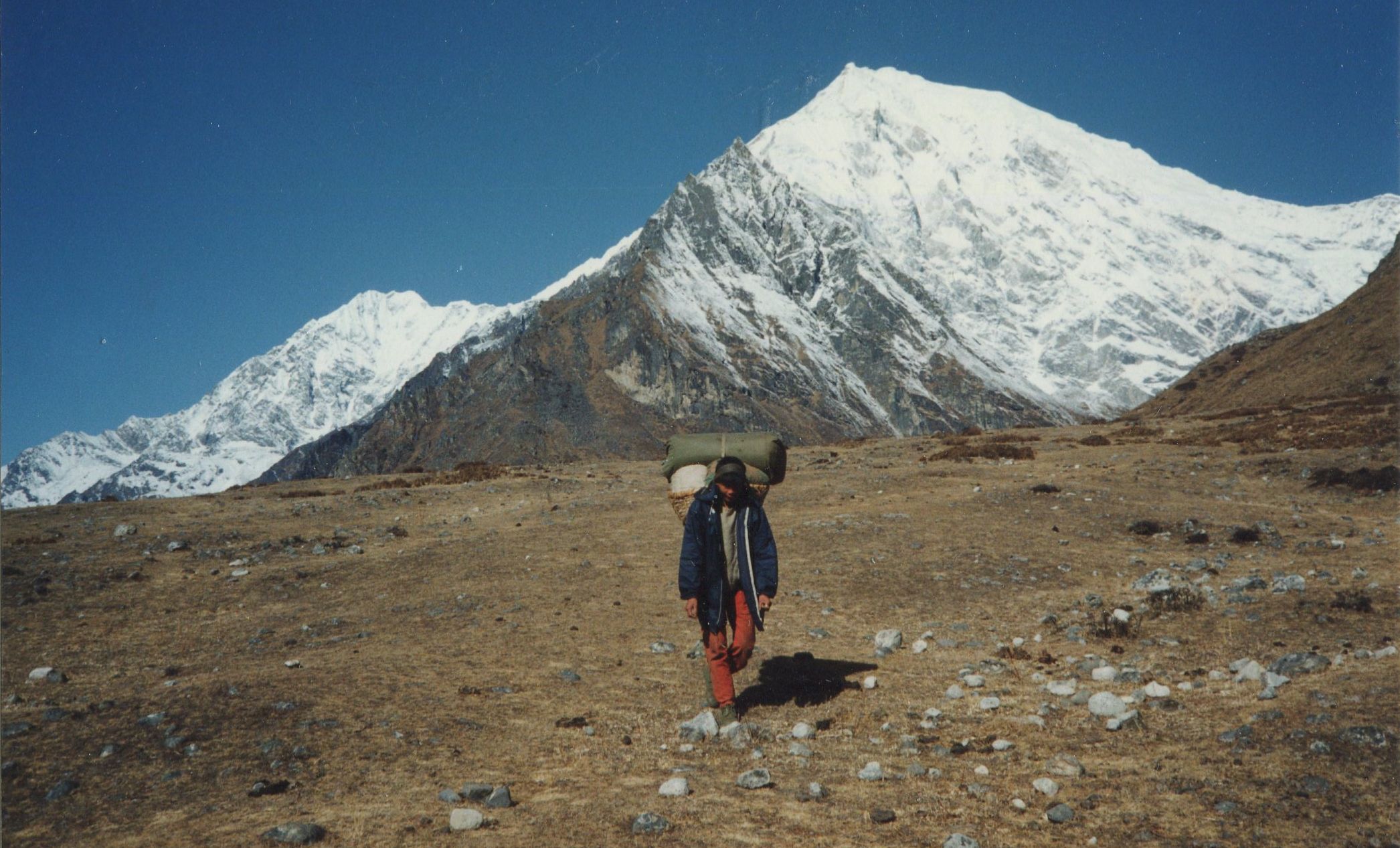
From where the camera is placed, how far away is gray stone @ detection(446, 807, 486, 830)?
7.27m

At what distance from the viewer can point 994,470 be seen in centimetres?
3222

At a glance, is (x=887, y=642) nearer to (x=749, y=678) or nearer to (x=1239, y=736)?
(x=749, y=678)

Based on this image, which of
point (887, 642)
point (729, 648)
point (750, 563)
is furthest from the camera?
point (887, 642)

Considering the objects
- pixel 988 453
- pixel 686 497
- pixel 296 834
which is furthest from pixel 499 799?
pixel 988 453

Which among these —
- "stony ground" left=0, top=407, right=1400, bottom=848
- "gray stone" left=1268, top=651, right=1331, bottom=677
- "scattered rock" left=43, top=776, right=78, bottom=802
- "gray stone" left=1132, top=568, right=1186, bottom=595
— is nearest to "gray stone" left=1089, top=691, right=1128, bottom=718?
"stony ground" left=0, top=407, right=1400, bottom=848

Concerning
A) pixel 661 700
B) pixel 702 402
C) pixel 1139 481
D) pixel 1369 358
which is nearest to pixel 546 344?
pixel 702 402

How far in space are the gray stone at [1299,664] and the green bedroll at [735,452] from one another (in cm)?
633

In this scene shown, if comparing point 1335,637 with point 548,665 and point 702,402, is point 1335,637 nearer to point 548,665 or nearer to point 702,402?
point 548,665

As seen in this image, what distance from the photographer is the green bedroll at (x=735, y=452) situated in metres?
12.0

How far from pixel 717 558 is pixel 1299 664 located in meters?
6.92

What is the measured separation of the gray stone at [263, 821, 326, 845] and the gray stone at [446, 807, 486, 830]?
3.46 ft

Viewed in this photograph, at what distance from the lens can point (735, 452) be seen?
11961 mm

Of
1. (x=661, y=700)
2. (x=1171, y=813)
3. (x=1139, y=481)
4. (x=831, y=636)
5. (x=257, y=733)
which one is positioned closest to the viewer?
(x=1171, y=813)

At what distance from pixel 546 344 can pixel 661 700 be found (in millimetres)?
188841
